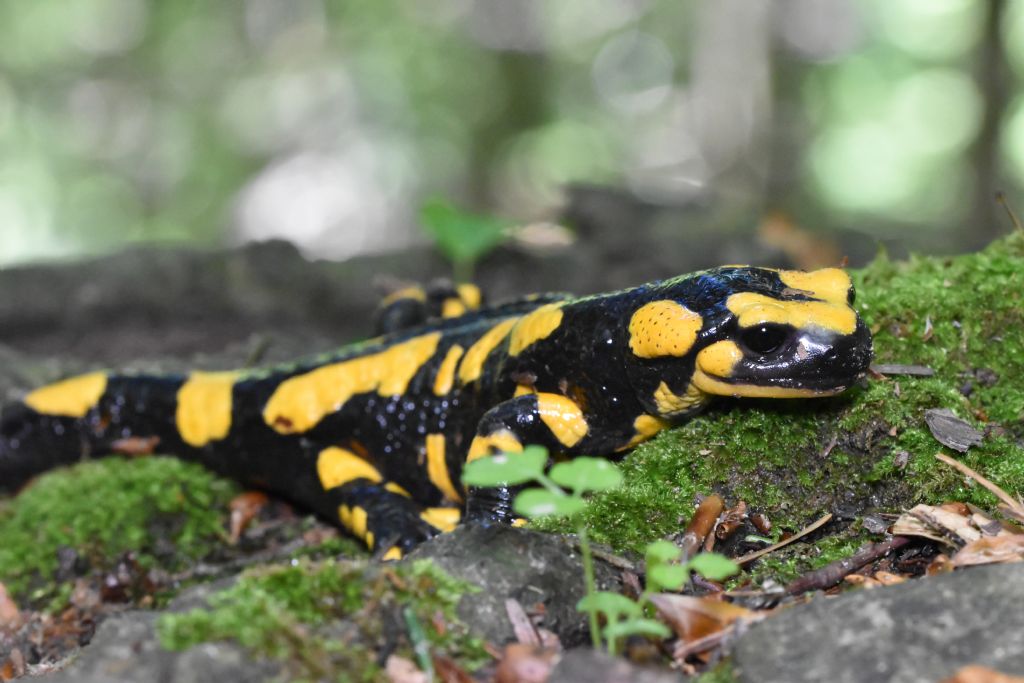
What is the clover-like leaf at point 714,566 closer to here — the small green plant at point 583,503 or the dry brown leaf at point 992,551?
the small green plant at point 583,503

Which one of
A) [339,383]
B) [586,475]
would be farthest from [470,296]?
[586,475]

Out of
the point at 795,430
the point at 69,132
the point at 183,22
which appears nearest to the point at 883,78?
the point at 183,22

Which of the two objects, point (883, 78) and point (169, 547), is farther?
point (883, 78)

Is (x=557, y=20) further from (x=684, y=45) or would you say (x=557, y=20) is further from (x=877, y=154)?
(x=877, y=154)

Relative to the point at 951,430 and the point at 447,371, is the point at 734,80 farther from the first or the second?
the point at 951,430

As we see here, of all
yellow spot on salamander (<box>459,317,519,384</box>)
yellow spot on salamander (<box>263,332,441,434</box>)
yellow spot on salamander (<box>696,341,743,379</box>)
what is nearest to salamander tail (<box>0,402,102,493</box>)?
yellow spot on salamander (<box>263,332,441,434</box>)

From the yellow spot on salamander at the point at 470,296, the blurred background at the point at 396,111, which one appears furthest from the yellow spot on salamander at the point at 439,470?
the blurred background at the point at 396,111
